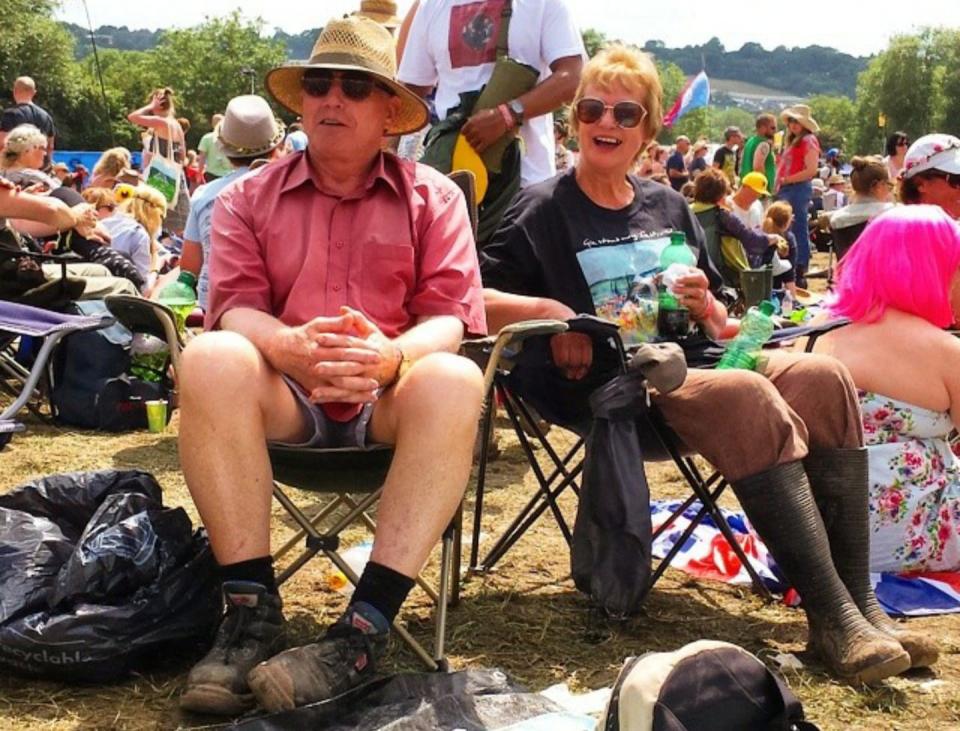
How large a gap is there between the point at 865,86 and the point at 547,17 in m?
81.6

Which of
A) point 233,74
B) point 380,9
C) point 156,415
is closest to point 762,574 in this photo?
point 156,415

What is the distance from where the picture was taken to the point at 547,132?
4.68 m

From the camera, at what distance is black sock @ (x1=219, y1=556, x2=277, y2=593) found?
2.54m

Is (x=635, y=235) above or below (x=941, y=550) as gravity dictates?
above

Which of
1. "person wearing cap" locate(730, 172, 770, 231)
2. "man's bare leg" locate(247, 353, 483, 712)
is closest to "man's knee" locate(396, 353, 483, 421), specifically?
"man's bare leg" locate(247, 353, 483, 712)

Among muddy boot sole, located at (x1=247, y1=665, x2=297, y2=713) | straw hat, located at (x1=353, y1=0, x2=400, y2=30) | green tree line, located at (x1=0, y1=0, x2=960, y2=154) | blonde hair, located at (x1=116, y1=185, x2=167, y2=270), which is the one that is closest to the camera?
muddy boot sole, located at (x1=247, y1=665, x2=297, y2=713)

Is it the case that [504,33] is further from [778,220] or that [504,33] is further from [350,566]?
[778,220]

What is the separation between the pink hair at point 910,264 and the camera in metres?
3.37

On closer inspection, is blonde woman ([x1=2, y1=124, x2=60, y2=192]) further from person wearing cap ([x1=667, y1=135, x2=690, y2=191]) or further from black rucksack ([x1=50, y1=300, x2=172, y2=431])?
person wearing cap ([x1=667, y1=135, x2=690, y2=191])

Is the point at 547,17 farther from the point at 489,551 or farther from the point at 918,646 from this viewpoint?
the point at 918,646

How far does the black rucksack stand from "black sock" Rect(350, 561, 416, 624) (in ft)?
12.2

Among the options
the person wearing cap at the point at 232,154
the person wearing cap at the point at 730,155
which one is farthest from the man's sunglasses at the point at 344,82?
the person wearing cap at the point at 730,155

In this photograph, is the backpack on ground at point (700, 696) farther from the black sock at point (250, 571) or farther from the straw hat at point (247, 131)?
the straw hat at point (247, 131)

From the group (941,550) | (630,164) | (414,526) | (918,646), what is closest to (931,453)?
(941,550)
